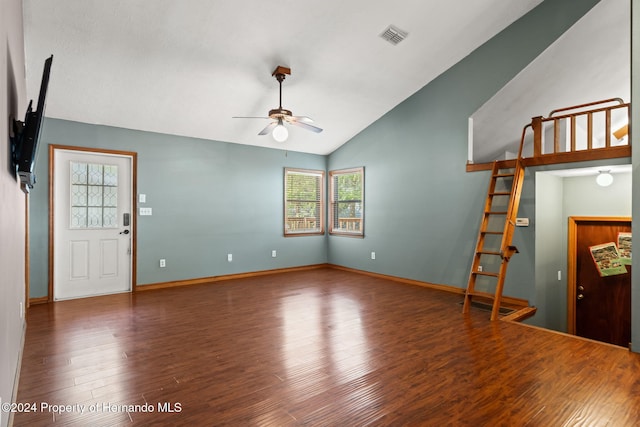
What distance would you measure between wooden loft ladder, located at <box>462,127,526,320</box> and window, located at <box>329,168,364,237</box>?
2.50 meters

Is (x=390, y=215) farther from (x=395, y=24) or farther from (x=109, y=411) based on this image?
(x=109, y=411)

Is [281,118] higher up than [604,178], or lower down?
higher up

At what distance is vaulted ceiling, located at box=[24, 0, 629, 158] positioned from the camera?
11.5ft

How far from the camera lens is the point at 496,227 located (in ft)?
16.0

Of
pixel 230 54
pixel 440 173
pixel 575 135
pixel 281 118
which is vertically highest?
pixel 230 54

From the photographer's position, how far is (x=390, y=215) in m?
6.29

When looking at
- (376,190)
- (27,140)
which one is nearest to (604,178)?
(376,190)

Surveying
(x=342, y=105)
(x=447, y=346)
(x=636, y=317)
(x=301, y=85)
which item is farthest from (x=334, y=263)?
(x=636, y=317)

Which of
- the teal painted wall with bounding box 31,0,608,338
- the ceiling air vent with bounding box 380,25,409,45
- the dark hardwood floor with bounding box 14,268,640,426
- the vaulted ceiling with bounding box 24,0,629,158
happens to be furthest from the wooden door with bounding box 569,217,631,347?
the ceiling air vent with bounding box 380,25,409,45

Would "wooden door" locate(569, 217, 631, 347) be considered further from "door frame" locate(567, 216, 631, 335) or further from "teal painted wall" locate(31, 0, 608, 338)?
"teal painted wall" locate(31, 0, 608, 338)

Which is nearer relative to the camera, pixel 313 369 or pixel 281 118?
pixel 313 369

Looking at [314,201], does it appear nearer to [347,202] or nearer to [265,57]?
[347,202]

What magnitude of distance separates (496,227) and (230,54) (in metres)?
4.21

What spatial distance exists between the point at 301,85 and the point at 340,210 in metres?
3.10
